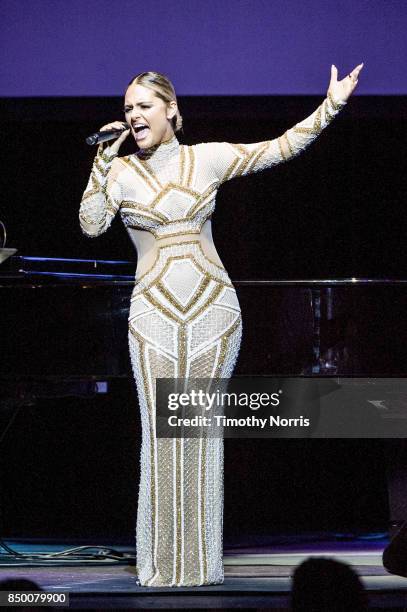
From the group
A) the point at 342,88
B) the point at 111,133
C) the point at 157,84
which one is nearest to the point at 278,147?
the point at 342,88

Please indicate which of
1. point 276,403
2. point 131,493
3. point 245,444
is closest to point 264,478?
point 245,444

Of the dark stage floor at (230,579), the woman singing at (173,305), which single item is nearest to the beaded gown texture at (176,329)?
the woman singing at (173,305)

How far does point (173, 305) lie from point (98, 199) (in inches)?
14.3

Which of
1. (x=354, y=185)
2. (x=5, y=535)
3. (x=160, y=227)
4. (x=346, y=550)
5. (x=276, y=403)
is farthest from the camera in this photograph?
(x=354, y=185)

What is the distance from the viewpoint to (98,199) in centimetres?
260

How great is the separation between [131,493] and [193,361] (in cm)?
153

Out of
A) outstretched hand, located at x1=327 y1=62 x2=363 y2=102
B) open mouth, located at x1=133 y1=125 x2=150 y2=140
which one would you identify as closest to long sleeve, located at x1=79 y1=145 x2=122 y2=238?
open mouth, located at x1=133 y1=125 x2=150 y2=140

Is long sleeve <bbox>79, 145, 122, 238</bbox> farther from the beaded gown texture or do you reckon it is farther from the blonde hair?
the blonde hair

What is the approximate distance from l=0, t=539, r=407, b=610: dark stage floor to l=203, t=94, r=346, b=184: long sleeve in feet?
3.80

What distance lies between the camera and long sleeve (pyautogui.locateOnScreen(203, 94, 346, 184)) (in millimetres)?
2748

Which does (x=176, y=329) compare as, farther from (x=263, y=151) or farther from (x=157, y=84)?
(x=157, y=84)

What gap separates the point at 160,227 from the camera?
2719 millimetres

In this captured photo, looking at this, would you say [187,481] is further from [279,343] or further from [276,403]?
[279,343]

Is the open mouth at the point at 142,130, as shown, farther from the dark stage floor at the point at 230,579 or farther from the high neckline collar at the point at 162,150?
the dark stage floor at the point at 230,579
